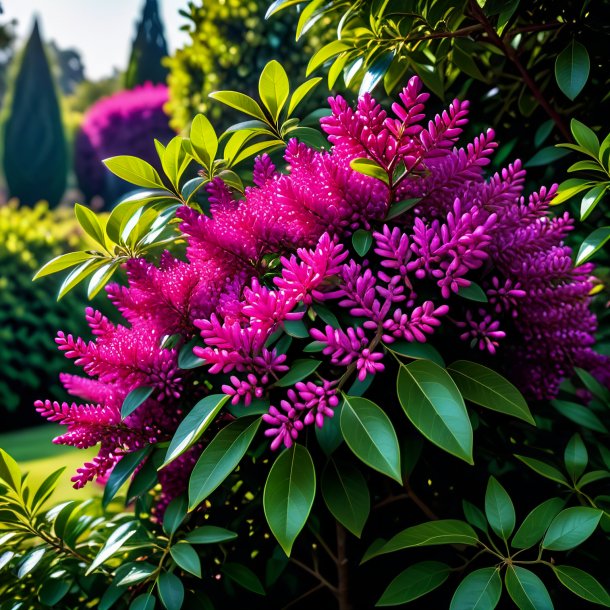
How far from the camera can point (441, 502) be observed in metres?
1.44

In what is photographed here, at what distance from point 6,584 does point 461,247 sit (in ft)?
4.25

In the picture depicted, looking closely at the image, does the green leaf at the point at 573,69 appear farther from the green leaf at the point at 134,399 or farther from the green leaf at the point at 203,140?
the green leaf at the point at 134,399

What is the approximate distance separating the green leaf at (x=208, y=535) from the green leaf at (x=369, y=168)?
655 mm

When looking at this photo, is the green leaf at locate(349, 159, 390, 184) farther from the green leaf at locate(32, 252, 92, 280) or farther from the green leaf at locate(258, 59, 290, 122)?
the green leaf at locate(32, 252, 92, 280)

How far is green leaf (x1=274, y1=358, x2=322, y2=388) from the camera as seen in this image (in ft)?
3.33

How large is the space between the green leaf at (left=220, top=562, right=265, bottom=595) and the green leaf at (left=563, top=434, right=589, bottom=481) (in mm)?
642

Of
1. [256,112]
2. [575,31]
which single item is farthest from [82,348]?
[575,31]

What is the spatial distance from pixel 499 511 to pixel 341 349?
0.42 meters

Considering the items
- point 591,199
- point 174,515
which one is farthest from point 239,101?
point 174,515

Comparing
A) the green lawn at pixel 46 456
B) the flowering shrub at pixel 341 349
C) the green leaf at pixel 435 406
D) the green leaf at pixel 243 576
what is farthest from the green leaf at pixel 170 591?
the green lawn at pixel 46 456

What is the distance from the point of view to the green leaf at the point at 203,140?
1265 millimetres

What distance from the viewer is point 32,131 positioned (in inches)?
941

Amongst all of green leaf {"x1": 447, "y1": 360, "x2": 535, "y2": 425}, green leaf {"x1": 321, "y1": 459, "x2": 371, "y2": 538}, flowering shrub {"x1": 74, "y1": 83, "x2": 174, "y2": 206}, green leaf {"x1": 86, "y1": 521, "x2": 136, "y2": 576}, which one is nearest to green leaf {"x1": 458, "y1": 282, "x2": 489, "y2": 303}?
green leaf {"x1": 447, "y1": 360, "x2": 535, "y2": 425}

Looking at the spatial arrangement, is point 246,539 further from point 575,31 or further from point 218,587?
point 575,31
